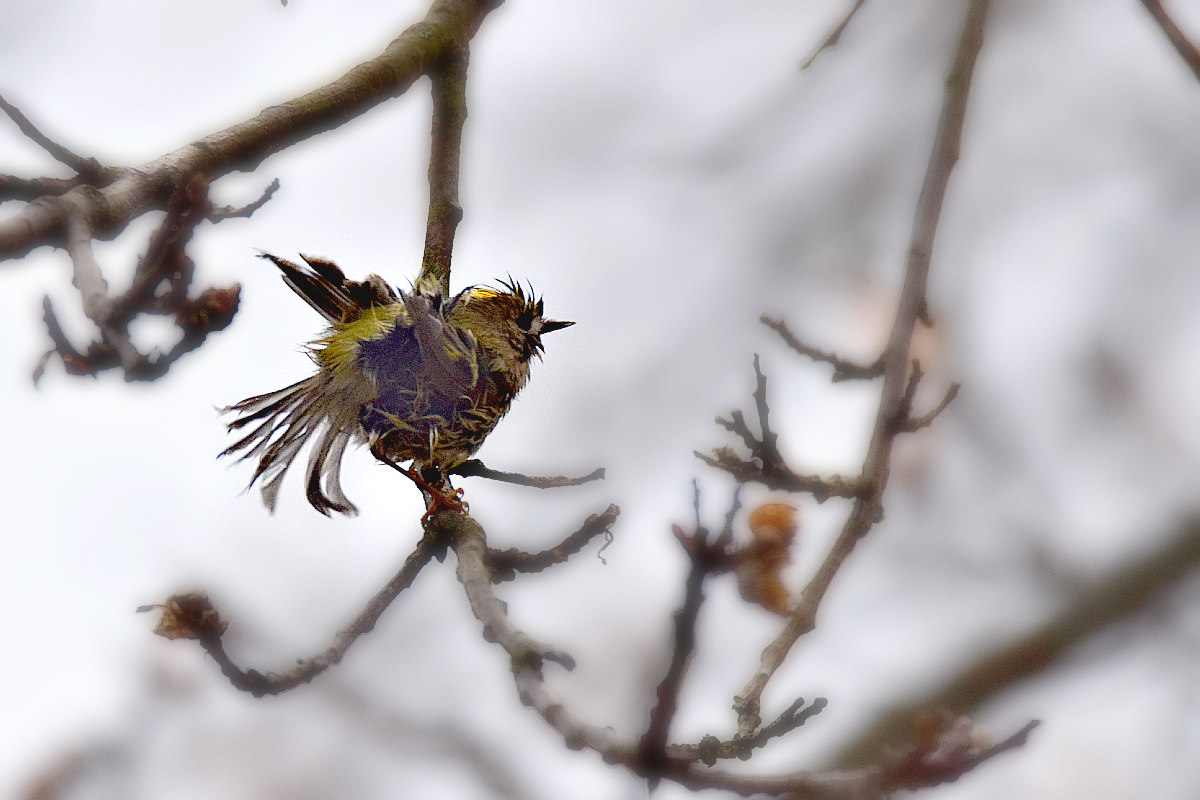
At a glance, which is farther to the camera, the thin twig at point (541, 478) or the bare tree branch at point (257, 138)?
the thin twig at point (541, 478)

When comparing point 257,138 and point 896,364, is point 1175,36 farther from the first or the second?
point 257,138

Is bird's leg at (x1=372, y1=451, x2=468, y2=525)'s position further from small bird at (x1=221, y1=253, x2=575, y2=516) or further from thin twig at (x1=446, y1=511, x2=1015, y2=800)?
thin twig at (x1=446, y1=511, x2=1015, y2=800)

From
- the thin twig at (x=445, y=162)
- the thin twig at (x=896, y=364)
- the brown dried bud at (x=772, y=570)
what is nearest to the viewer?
the thin twig at (x=896, y=364)

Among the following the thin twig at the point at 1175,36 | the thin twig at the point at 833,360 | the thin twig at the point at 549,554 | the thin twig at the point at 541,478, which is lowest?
the thin twig at the point at 549,554

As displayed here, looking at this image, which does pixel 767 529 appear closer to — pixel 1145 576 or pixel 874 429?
pixel 874 429

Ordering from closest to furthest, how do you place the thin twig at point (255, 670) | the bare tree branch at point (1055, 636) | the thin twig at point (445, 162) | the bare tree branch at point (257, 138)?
the bare tree branch at point (257, 138)
the thin twig at point (255, 670)
the thin twig at point (445, 162)
the bare tree branch at point (1055, 636)

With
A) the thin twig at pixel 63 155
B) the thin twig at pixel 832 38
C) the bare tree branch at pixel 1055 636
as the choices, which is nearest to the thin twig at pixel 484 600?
the thin twig at pixel 63 155

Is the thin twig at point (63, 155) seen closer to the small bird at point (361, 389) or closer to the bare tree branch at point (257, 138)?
the bare tree branch at point (257, 138)
